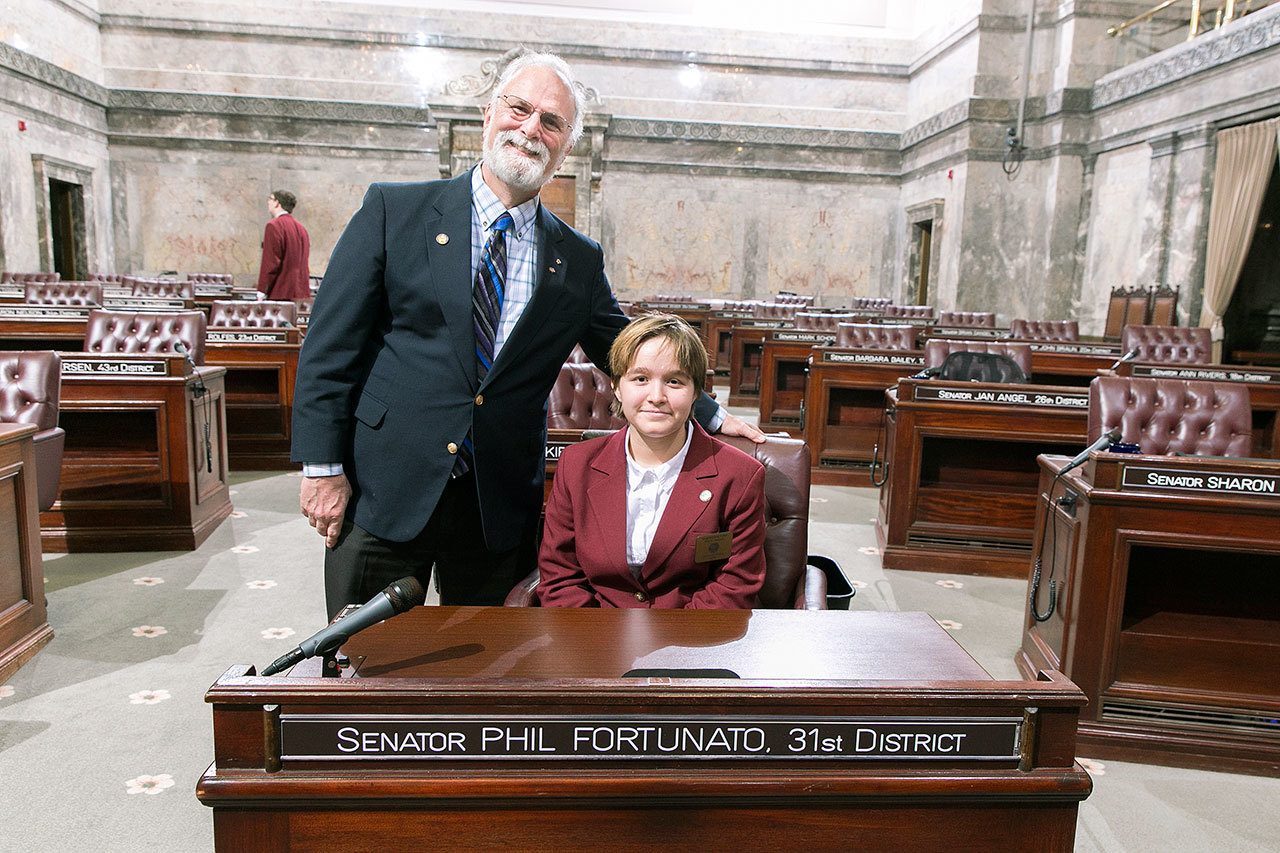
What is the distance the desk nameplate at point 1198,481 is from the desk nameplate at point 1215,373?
317 centimetres

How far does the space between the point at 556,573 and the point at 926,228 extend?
15.1 m

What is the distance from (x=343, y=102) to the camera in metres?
15.1

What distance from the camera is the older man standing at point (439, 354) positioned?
68.8 inches

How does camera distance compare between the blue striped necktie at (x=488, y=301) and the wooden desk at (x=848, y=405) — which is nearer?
the blue striped necktie at (x=488, y=301)

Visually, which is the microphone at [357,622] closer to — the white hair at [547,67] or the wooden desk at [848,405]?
the white hair at [547,67]

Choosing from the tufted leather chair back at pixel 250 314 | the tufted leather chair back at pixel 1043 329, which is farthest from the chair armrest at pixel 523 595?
the tufted leather chair back at pixel 1043 329

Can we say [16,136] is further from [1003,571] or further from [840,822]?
[840,822]

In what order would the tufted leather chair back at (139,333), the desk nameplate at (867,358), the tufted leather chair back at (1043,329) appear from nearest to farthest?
the tufted leather chair back at (139,333) < the desk nameplate at (867,358) < the tufted leather chair back at (1043,329)

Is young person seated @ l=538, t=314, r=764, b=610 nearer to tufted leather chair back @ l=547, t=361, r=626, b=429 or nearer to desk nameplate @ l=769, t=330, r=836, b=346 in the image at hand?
tufted leather chair back @ l=547, t=361, r=626, b=429

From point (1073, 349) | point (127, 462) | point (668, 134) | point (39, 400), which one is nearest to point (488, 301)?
point (39, 400)

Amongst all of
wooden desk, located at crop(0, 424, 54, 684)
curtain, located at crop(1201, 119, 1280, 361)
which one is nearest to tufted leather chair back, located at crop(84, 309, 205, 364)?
wooden desk, located at crop(0, 424, 54, 684)

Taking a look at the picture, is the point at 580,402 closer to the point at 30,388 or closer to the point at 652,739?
the point at 30,388

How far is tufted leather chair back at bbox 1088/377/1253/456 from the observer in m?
3.53

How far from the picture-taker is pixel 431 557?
194cm
